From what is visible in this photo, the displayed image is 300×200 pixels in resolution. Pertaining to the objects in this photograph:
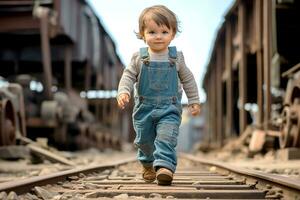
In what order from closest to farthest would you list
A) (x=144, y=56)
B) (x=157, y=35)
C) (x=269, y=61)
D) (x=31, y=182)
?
(x=31, y=182) → (x=157, y=35) → (x=144, y=56) → (x=269, y=61)

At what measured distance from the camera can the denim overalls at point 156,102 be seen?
11.4 feet

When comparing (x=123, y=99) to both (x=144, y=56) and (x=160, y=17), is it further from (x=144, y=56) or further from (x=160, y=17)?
(x=160, y=17)

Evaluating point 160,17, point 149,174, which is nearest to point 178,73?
point 160,17

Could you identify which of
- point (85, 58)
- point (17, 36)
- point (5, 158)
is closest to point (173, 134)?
point (5, 158)

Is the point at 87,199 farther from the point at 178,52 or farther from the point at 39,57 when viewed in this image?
the point at 39,57

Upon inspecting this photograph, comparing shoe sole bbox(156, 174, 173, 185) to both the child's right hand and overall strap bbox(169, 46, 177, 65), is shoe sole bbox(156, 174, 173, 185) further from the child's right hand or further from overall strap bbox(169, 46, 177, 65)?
overall strap bbox(169, 46, 177, 65)

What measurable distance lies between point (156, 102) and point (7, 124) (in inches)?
156

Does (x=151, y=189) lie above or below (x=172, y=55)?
below

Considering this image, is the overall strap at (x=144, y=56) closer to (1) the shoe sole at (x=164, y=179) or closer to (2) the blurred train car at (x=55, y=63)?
(1) the shoe sole at (x=164, y=179)

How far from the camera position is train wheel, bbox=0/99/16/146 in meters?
6.65

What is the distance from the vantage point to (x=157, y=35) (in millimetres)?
3447

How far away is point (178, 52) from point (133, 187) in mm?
1050

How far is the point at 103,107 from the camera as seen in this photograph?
22.0m

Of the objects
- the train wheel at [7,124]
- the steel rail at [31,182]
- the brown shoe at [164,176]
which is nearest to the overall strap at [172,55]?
the brown shoe at [164,176]
